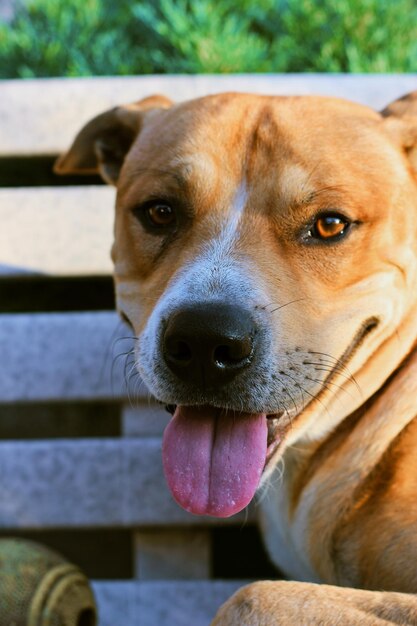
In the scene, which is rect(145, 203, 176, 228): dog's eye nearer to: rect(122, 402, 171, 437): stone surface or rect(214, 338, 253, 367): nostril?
rect(214, 338, 253, 367): nostril

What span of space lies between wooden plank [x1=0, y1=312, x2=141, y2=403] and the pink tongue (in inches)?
43.7

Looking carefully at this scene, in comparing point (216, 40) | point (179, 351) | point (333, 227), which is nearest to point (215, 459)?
point (179, 351)

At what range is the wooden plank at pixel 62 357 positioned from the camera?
3.53 metres

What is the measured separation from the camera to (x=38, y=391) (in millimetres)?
3561

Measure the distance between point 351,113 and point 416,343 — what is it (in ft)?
2.62

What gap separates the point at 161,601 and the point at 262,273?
1802 mm

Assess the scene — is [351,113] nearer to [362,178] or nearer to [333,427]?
[362,178]

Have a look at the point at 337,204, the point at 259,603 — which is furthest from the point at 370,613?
the point at 337,204

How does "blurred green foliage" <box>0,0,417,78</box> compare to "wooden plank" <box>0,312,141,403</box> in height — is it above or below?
above

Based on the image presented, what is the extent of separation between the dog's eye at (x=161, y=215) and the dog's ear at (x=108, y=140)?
0.55m

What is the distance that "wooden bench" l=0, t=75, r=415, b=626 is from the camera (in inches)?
139

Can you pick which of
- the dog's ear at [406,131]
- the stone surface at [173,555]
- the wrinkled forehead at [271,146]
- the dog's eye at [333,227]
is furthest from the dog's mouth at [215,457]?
the stone surface at [173,555]

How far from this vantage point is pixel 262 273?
7.85 feet

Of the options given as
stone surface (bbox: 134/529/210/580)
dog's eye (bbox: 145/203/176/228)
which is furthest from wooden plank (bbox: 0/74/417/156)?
stone surface (bbox: 134/529/210/580)
